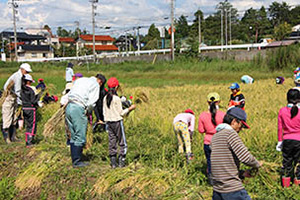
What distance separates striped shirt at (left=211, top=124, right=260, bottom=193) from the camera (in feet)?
9.23

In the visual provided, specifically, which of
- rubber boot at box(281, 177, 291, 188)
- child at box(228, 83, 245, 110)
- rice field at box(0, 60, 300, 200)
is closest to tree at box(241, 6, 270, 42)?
child at box(228, 83, 245, 110)

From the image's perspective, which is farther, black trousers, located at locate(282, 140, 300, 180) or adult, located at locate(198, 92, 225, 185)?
adult, located at locate(198, 92, 225, 185)

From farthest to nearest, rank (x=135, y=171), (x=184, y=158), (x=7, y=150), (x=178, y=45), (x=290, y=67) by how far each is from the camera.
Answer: (x=178, y=45), (x=290, y=67), (x=7, y=150), (x=184, y=158), (x=135, y=171)

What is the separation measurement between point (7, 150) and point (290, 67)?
18610 millimetres

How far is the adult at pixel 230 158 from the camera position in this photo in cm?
282

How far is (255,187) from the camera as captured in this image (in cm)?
403

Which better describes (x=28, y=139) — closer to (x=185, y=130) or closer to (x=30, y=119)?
(x=30, y=119)

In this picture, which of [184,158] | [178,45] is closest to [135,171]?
[184,158]

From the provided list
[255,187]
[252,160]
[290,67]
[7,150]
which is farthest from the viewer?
[290,67]

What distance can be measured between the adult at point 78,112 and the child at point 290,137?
2906 mm

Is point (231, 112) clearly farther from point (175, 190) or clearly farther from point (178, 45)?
point (178, 45)

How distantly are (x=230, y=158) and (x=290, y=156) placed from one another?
163 cm

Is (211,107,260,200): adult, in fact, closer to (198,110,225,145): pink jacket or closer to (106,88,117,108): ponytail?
(198,110,225,145): pink jacket

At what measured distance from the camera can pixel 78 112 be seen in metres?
5.14
